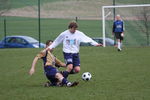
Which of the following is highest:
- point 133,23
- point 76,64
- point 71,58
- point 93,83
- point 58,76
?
point 133,23

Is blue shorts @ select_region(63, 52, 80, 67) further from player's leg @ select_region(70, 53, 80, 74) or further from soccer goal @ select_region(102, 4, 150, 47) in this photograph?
soccer goal @ select_region(102, 4, 150, 47)

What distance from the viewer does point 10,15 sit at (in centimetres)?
4247

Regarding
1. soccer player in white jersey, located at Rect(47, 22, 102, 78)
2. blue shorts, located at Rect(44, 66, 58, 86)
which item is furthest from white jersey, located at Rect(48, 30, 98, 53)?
blue shorts, located at Rect(44, 66, 58, 86)

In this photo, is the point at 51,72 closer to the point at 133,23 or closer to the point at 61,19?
the point at 133,23

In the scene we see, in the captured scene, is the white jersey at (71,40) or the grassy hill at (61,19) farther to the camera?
the grassy hill at (61,19)

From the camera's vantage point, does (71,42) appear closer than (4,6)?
Yes

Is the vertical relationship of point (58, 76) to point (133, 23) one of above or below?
below

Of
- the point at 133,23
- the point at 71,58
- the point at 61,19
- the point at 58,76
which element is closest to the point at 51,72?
the point at 58,76

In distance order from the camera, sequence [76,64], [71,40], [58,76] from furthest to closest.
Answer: [76,64]
[71,40]
[58,76]

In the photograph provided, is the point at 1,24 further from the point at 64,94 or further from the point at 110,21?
the point at 64,94

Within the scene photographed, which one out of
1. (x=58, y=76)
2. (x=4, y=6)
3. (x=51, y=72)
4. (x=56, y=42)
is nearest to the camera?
(x=58, y=76)

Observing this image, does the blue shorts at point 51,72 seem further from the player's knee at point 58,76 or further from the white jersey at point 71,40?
the white jersey at point 71,40

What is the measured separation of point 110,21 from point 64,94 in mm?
22942

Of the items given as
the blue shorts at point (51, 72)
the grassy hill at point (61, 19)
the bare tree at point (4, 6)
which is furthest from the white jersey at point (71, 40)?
the bare tree at point (4, 6)
